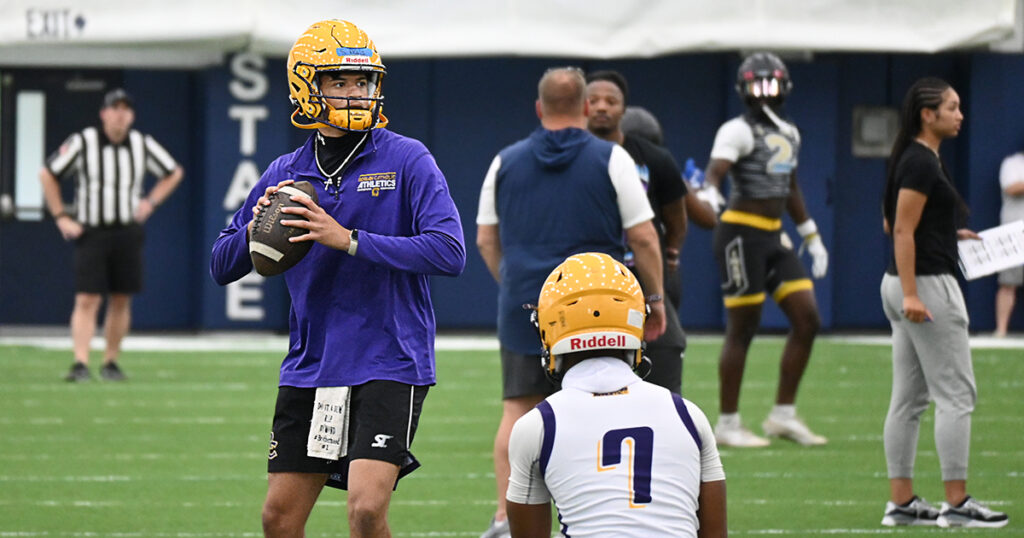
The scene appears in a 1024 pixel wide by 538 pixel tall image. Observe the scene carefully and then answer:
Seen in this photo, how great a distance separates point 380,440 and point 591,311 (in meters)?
1.01

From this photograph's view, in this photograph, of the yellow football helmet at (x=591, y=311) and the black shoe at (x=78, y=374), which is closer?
the yellow football helmet at (x=591, y=311)

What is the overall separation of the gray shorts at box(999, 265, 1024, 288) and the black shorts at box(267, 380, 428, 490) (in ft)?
39.9

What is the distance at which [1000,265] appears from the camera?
7051 millimetres

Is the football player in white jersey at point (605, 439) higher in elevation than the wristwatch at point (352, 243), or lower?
lower

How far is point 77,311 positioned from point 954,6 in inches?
353

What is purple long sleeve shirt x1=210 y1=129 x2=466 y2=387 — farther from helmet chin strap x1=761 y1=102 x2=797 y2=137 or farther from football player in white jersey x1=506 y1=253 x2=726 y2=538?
helmet chin strap x1=761 y1=102 x2=797 y2=137

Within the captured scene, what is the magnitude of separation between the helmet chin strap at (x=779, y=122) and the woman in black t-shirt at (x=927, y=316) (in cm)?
217

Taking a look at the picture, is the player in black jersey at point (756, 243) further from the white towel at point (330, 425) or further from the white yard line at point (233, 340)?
the white yard line at point (233, 340)

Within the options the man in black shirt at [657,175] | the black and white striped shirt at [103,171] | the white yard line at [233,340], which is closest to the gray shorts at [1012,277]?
the white yard line at [233,340]

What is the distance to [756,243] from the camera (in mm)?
8977

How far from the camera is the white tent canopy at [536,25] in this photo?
15.5 metres

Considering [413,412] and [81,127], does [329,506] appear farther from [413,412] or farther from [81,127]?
[81,127]

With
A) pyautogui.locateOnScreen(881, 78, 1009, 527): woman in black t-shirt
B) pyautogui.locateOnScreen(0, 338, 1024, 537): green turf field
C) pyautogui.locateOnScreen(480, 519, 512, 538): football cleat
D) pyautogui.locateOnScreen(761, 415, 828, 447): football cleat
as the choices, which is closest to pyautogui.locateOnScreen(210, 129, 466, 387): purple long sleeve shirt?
pyautogui.locateOnScreen(480, 519, 512, 538): football cleat

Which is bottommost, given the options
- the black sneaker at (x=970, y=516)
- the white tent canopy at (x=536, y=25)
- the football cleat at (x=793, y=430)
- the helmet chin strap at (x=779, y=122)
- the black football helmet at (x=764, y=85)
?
the football cleat at (x=793, y=430)
